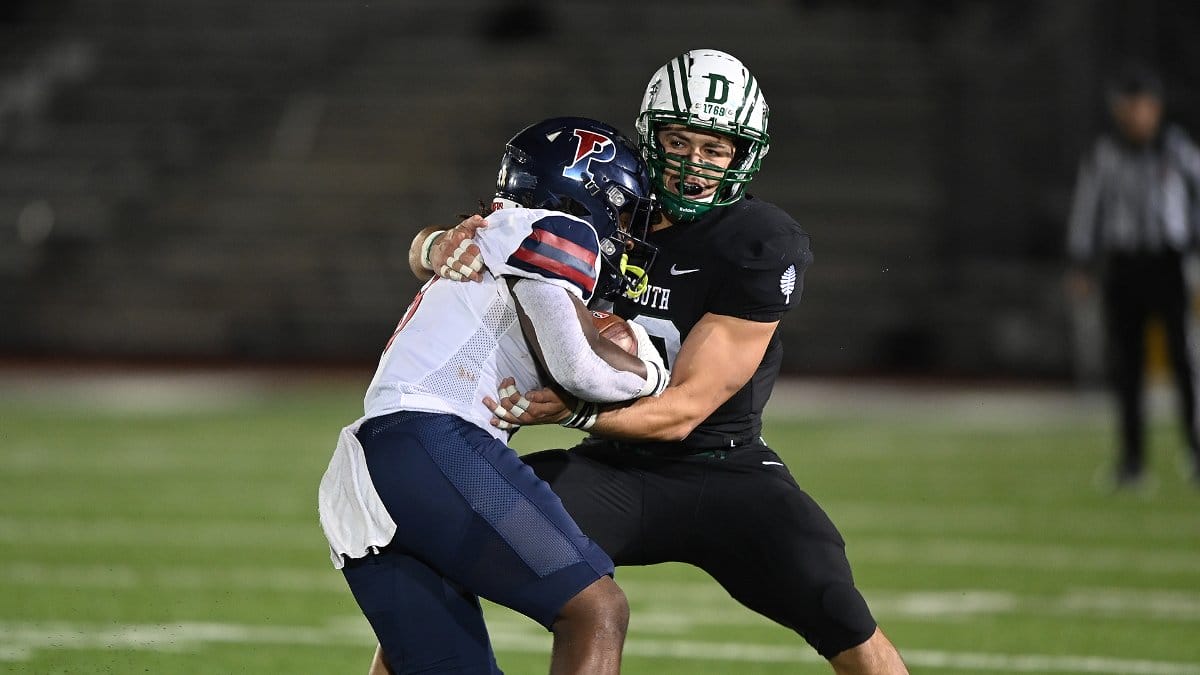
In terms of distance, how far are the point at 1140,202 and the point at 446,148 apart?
32.5ft

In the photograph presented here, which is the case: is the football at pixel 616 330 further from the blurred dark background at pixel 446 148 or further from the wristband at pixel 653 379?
the blurred dark background at pixel 446 148

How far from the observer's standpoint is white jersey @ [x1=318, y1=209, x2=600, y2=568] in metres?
2.97

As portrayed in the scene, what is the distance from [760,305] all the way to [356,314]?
13.1 meters

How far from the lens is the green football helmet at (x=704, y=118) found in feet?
11.8

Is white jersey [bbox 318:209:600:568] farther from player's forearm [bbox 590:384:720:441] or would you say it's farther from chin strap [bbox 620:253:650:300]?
chin strap [bbox 620:253:650:300]

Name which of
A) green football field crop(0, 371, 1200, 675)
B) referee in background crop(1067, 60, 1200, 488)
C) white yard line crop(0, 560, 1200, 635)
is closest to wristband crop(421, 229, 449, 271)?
green football field crop(0, 371, 1200, 675)

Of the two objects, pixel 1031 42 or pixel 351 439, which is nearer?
pixel 351 439

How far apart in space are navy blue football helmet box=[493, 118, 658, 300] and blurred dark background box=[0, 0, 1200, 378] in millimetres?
12109

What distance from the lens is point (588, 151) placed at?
3.14 meters

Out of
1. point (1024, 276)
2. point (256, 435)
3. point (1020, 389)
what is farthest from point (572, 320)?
point (1024, 276)

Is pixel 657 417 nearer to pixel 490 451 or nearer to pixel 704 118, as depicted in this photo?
pixel 490 451

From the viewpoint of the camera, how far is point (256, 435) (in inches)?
412

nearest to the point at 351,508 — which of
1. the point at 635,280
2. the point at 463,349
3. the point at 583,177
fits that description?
the point at 463,349

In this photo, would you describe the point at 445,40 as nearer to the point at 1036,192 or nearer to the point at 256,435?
the point at 1036,192
